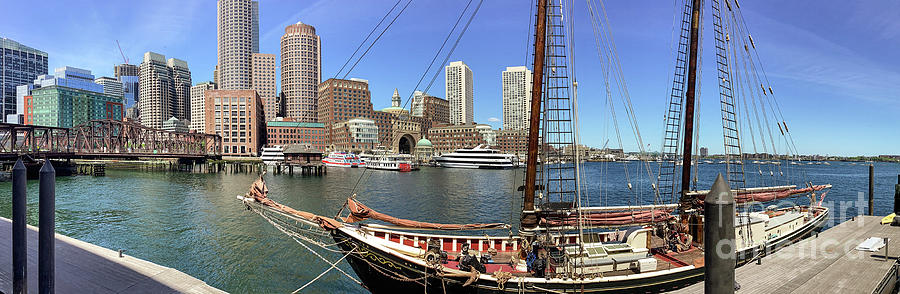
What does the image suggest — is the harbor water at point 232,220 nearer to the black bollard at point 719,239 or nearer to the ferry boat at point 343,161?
the black bollard at point 719,239

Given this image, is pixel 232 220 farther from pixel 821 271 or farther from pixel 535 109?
pixel 821 271

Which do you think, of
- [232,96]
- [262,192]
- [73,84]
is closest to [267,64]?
[232,96]

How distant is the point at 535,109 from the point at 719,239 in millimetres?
9762

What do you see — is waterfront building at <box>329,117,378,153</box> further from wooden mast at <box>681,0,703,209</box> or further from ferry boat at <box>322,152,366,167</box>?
wooden mast at <box>681,0,703,209</box>

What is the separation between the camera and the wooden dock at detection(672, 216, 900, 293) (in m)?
10.0

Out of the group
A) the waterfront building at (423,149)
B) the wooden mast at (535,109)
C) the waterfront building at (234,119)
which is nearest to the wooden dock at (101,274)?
the wooden mast at (535,109)

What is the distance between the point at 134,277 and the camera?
1160 cm

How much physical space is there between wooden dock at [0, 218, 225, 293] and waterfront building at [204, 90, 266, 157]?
144316 millimetres

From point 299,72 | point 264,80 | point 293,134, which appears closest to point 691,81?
point 293,134

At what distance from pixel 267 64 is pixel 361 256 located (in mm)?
214374

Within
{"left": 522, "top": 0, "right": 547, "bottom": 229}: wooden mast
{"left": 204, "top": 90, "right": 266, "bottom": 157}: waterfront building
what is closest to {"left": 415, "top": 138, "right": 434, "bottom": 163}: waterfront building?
{"left": 204, "top": 90, "right": 266, "bottom": 157}: waterfront building

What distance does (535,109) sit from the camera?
502 inches

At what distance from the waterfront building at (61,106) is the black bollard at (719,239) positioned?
237 m

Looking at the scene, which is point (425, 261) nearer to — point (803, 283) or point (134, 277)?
point (134, 277)
